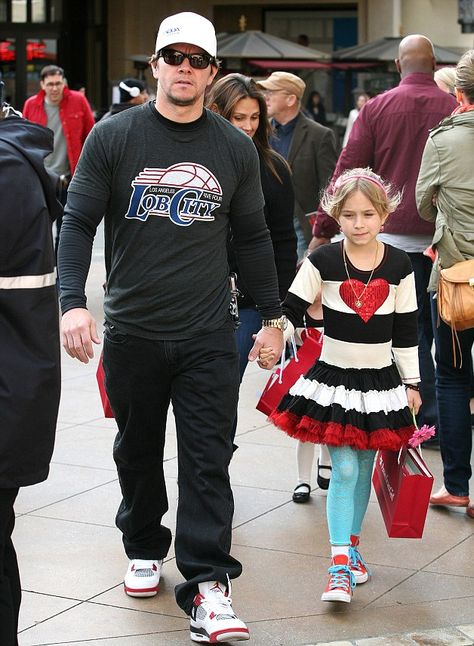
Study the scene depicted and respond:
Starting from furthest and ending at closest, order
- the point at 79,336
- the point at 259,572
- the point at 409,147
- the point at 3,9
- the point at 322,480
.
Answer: the point at 3,9 → the point at 409,147 → the point at 322,480 → the point at 259,572 → the point at 79,336

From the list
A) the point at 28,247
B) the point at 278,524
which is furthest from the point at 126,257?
the point at 278,524

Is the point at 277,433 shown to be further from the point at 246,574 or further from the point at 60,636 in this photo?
the point at 60,636

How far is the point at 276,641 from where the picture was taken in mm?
4465

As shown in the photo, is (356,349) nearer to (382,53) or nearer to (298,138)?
(298,138)

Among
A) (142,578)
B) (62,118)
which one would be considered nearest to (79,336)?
(142,578)

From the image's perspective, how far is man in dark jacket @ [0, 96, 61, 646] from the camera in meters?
3.41

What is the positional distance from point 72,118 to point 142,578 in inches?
341

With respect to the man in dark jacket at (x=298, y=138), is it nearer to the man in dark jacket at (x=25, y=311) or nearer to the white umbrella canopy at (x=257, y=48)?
the man in dark jacket at (x=25, y=311)

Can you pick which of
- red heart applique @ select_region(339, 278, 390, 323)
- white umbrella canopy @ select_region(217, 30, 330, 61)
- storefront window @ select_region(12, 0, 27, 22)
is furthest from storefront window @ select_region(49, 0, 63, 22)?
red heart applique @ select_region(339, 278, 390, 323)

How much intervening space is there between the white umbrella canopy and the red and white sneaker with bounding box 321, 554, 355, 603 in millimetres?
22306

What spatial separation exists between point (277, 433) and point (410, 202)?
63.0 inches

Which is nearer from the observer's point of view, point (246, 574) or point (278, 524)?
point (246, 574)

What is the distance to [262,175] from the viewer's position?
582cm

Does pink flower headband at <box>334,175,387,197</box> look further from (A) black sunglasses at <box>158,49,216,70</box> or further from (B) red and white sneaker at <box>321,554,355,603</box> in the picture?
(B) red and white sneaker at <box>321,554,355,603</box>
